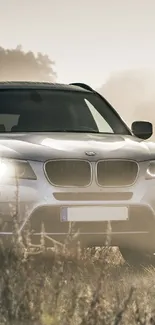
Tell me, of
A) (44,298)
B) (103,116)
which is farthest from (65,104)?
(44,298)

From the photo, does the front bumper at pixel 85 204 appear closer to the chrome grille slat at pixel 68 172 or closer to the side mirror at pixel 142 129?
the chrome grille slat at pixel 68 172

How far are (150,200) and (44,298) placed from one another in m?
2.67

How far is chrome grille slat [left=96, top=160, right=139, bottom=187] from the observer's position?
7320 mm

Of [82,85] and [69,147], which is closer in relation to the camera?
[69,147]

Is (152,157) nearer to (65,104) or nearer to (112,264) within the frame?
(112,264)

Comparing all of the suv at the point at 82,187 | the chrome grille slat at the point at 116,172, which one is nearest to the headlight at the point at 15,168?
the suv at the point at 82,187

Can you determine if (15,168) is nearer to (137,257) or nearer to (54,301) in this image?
(137,257)

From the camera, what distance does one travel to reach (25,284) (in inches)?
195

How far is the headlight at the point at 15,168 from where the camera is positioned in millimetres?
7102

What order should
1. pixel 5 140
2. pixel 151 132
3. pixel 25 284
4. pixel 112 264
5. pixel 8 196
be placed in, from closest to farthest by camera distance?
pixel 25 284 < pixel 8 196 < pixel 5 140 < pixel 112 264 < pixel 151 132

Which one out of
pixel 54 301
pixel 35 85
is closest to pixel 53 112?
pixel 35 85

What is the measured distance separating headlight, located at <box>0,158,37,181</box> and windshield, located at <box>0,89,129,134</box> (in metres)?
1.22

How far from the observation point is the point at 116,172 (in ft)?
24.3

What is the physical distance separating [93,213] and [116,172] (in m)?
0.44
